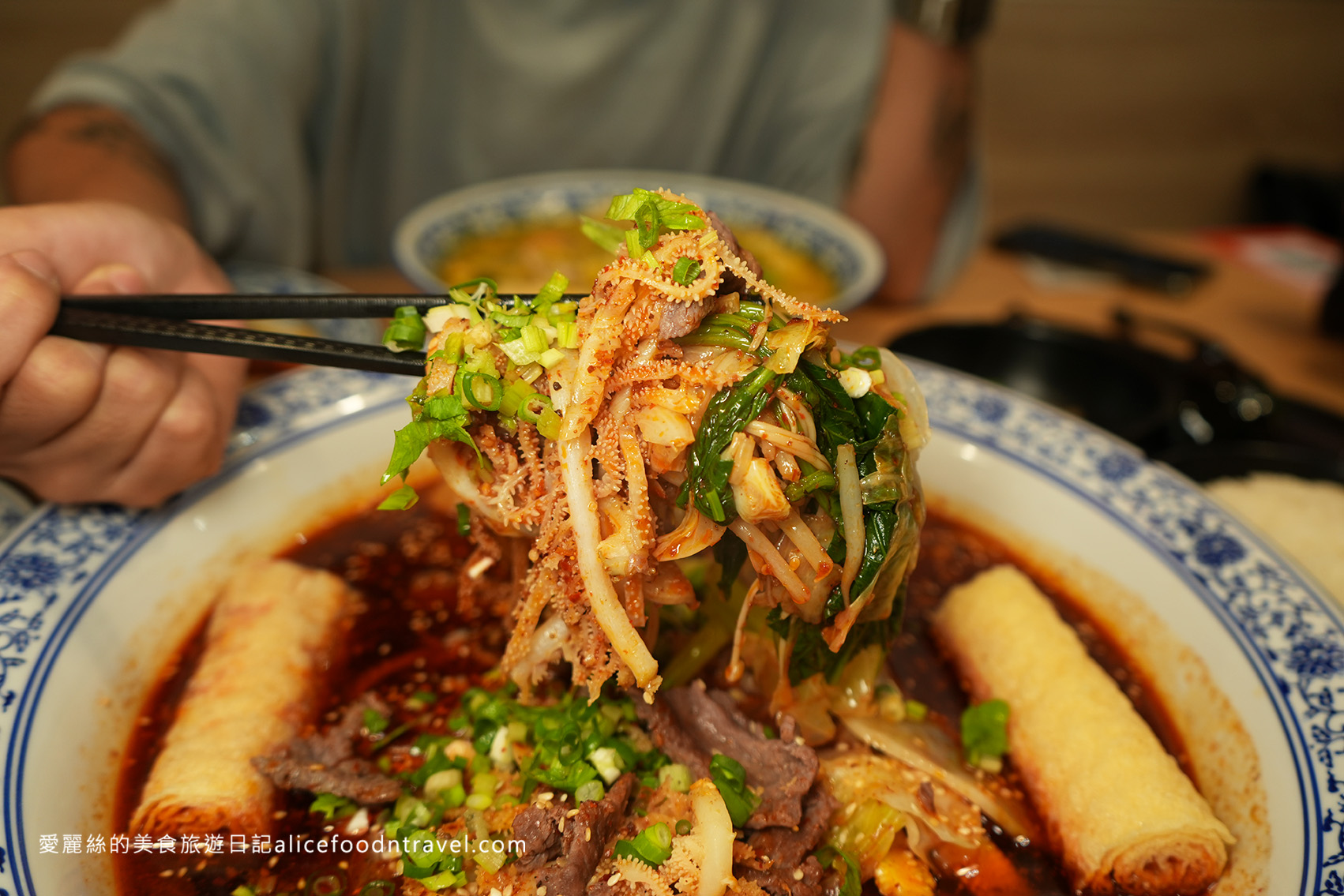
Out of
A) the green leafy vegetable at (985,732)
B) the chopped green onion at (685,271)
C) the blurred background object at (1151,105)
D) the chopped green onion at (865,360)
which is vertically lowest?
the blurred background object at (1151,105)

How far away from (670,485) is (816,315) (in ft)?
1.20

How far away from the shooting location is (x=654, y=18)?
422cm

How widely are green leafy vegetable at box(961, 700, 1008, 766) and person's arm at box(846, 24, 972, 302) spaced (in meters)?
2.69

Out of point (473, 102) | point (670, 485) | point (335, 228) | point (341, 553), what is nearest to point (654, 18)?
point (473, 102)

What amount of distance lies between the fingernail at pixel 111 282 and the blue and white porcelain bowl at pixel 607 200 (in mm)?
1046

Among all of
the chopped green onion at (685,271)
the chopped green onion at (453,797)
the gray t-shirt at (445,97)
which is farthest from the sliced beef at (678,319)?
the gray t-shirt at (445,97)

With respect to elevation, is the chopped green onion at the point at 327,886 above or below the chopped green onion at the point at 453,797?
above

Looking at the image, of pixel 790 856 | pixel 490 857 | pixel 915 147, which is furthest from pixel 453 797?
pixel 915 147

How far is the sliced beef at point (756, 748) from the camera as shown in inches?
60.7

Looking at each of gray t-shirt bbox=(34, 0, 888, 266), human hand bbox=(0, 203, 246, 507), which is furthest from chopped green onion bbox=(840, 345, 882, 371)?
gray t-shirt bbox=(34, 0, 888, 266)

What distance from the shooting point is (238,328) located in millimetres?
1594

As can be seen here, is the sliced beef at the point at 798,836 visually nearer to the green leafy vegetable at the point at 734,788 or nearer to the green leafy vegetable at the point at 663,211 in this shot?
the green leafy vegetable at the point at 734,788

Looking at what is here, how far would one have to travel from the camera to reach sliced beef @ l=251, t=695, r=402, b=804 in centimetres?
158

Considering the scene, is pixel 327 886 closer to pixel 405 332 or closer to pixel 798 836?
pixel 798 836
